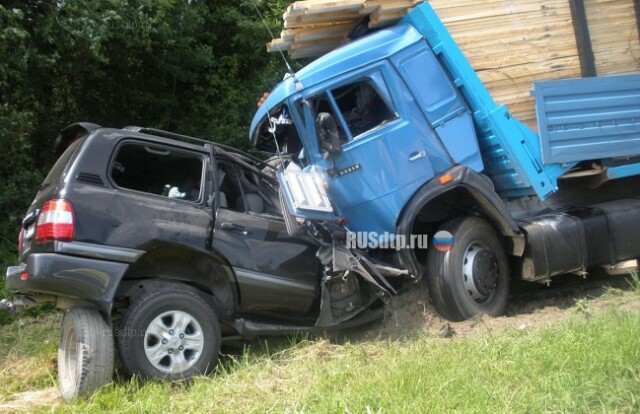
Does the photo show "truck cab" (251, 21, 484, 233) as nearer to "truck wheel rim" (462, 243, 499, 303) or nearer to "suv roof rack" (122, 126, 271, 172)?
"suv roof rack" (122, 126, 271, 172)

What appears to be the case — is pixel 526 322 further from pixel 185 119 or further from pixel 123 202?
pixel 185 119

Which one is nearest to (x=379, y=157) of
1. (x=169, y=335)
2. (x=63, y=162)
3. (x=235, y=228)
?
(x=235, y=228)

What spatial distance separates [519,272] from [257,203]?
2735 mm

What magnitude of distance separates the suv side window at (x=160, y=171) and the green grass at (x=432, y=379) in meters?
1.48

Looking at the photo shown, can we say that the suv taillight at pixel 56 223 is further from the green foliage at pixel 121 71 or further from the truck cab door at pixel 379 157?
the green foliage at pixel 121 71

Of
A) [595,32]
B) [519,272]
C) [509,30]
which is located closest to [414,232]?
[519,272]

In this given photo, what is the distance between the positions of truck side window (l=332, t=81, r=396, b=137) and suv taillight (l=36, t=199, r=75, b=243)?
8.86 ft

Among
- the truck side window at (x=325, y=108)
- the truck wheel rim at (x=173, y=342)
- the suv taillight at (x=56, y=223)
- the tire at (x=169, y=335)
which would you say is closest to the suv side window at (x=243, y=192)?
the truck side window at (x=325, y=108)

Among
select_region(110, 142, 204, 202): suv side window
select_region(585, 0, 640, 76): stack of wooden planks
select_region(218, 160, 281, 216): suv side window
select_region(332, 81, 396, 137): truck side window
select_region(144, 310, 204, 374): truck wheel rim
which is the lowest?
select_region(144, 310, 204, 374): truck wheel rim

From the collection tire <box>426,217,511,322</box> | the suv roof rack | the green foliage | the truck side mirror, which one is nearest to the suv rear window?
the suv roof rack

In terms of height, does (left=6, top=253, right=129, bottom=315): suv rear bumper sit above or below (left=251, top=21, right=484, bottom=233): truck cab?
below

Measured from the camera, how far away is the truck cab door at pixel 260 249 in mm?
5074

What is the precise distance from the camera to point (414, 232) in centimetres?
630

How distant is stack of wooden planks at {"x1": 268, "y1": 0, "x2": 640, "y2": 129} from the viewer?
20.2 feet
